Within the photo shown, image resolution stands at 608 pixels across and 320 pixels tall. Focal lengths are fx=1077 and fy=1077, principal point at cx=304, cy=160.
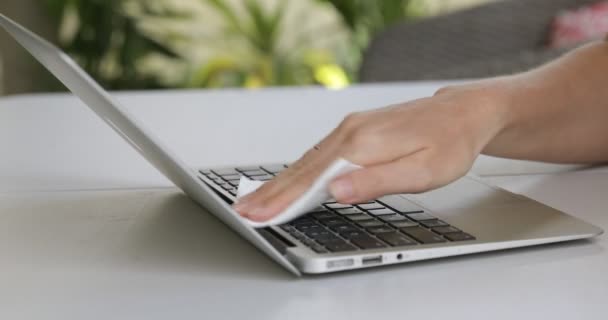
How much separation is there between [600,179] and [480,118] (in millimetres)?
207

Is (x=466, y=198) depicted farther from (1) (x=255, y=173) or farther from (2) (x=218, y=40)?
(2) (x=218, y=40)

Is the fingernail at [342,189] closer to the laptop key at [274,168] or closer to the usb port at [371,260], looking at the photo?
the usb port at [371,260]

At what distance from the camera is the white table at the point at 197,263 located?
60cm

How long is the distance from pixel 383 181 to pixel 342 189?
37 mm

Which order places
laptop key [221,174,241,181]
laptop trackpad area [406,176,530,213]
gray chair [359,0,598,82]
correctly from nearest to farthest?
laptop trackpad area [406,176,530,213], laptop key [221,174,241,181], gray chair [359,0,598,82]

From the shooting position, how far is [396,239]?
0.69 metres

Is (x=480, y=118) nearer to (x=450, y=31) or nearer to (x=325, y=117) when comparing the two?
(x=325, y=117)

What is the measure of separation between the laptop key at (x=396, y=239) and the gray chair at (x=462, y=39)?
1.85 meters

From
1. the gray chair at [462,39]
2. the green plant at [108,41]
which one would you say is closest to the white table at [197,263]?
the gray chair at [462,39]

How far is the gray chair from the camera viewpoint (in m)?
2.58

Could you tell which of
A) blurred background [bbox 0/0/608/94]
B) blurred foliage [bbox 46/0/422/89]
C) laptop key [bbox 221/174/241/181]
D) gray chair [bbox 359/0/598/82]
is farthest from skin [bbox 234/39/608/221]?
blurred foliage [bbox 46/0/422/89]

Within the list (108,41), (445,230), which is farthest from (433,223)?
(108,41)

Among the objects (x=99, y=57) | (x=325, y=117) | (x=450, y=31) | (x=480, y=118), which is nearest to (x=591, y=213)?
(x=480, y=118)

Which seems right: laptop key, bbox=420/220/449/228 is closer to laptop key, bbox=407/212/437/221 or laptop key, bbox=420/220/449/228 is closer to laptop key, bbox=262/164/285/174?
laptop key, bbox=407/212/437/221
